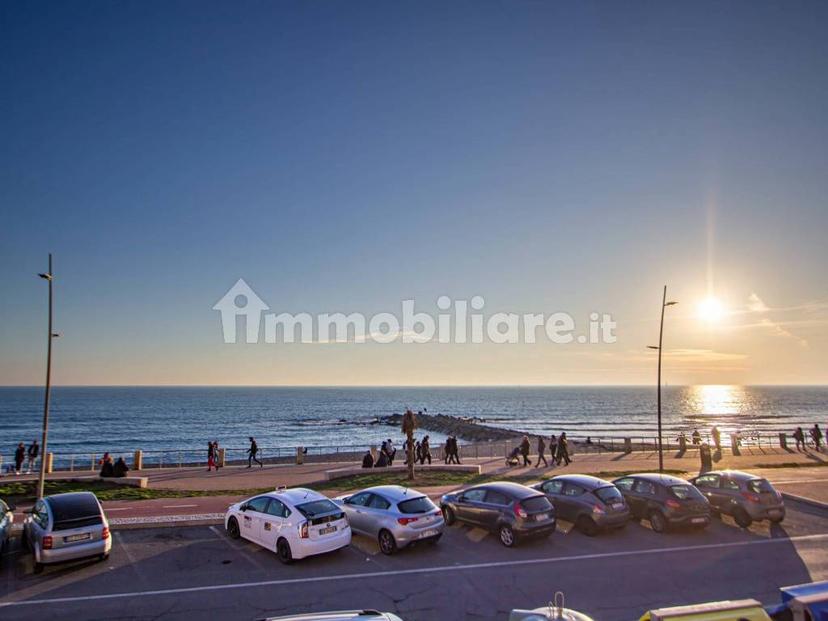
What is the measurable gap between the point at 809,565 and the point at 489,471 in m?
15.8

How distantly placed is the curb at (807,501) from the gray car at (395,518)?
538 inches

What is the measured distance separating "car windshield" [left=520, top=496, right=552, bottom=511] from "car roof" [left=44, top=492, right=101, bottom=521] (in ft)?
32.4

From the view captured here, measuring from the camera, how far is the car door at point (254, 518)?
13383 mm

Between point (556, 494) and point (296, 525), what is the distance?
769 cm

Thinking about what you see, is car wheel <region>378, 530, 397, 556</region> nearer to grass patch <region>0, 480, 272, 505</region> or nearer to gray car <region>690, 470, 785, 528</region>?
grass patch <region>0, 480, 272, 505</region>

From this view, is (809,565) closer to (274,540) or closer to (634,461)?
(274,540)

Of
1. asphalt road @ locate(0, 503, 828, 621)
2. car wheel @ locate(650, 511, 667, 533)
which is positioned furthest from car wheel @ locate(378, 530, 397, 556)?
car wheel @ locate(650, 511, 667, 533)

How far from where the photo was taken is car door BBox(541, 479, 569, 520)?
15766 mm

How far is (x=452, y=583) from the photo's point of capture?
1146cm

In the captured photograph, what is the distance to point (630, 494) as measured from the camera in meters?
16.3

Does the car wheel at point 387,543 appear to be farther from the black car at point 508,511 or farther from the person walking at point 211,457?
the person walking at point 211,457

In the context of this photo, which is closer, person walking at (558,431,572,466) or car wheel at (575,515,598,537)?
car wheel at (575,515,598,537)

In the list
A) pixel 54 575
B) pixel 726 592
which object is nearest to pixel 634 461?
pixel 726 592

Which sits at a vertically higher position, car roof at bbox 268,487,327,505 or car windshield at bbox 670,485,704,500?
car roof at bbox 268,487,327,505
